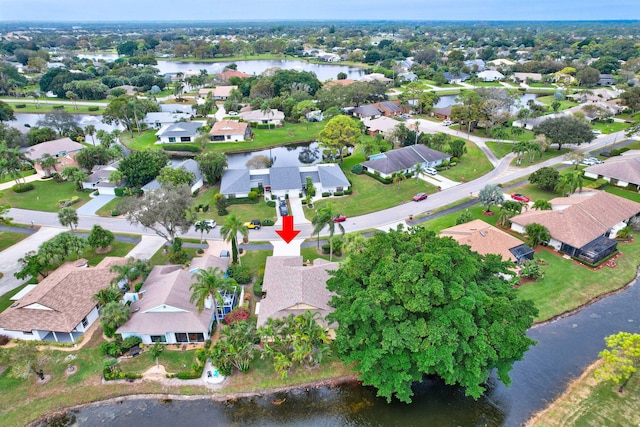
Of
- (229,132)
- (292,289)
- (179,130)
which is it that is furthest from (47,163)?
(292,289)

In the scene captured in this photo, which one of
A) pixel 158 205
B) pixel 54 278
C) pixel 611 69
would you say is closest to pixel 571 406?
pixel 158 205

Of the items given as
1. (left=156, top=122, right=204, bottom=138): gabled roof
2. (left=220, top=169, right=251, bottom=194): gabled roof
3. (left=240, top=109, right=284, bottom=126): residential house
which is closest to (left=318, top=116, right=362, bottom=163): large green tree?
(left=220, top=169, right=251, bottom=194): gabled roof

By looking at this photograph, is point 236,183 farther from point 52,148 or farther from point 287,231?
point 52,148

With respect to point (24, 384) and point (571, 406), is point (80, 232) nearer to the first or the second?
point (24, 384)

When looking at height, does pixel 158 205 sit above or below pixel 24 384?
above

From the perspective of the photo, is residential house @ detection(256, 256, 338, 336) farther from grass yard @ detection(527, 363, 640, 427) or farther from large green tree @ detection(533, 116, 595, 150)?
large green tree @ detection(533, 116, 595, 150)

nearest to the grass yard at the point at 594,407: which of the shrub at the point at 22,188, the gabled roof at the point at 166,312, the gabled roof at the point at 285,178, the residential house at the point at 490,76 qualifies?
the gabled roof at the point at 166,312
